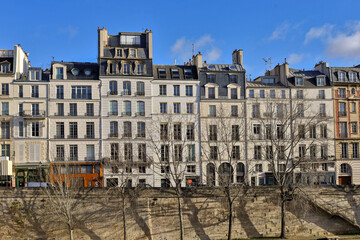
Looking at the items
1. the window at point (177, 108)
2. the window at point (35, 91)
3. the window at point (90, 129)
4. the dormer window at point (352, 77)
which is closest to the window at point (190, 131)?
the window at point (177, 108)

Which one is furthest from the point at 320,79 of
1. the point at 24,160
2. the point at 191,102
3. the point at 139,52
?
the point at 24,160

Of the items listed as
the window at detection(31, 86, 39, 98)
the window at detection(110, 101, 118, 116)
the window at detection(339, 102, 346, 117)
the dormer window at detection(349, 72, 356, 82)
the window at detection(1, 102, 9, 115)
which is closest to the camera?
the window at detection(1, 102, 9, 115)

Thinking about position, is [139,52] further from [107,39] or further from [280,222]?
[280,222]

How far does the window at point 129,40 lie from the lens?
58.8m

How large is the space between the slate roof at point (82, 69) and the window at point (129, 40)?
14.5 feet

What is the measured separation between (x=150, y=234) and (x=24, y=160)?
18780 millimetres

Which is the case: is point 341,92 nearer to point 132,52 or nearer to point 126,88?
point 132,52

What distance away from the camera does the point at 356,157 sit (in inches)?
2398

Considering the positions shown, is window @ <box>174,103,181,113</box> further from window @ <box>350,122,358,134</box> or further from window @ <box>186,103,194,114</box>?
window @ <box>350,122,358,134</box>

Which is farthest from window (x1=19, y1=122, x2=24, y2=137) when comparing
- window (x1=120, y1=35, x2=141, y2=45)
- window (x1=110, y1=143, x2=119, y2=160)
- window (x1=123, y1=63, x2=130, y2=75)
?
window (x1=120, y1=35, x2=141, y2=45)

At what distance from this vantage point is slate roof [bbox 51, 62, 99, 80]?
184 feet

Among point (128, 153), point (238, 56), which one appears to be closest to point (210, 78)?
point (238, 56)

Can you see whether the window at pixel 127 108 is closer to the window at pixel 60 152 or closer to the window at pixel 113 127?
the window at pixel 113 127

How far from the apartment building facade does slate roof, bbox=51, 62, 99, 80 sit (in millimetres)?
1083
